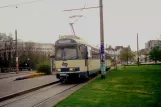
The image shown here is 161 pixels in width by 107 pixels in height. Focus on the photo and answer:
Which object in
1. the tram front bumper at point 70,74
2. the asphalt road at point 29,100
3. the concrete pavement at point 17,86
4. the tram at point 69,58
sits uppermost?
the tram at point 69,58

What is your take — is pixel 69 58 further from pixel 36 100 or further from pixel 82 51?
pixel 36 100

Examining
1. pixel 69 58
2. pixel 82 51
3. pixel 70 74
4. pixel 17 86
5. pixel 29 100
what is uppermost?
pixel 82 51

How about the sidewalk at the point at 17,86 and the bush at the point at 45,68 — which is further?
the bush at the point at 45,68

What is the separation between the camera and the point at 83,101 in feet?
36.3

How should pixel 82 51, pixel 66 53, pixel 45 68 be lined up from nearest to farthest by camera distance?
1. pixel 66 53
2. pixel 82 51
3. pixel 45 68

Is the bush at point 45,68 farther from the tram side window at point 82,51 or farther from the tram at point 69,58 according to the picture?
the tram at point 69,58

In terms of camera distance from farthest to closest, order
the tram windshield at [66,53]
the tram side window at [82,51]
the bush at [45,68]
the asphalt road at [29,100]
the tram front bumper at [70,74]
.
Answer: the bush at [45,68], the tram side window at [82,51], the tram windshield at [66,53], the tram front bumper at [70,74], the asphalt road at [29,100]

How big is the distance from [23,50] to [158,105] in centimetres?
7208

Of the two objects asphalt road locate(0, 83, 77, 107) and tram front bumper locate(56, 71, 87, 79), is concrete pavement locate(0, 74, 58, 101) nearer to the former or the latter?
asphalt road locate(0, 83, 77, 107)

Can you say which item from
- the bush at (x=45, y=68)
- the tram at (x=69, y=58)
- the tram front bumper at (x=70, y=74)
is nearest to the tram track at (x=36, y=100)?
the tram front bumper at (x=70, y=74)

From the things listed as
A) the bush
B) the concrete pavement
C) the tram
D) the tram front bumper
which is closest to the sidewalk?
the concrete pavement

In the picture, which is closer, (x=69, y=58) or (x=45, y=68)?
(x=69, y=58)

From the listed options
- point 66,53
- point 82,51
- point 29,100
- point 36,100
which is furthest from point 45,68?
point 36,100

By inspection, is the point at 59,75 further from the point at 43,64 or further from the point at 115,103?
the point at 43,64
